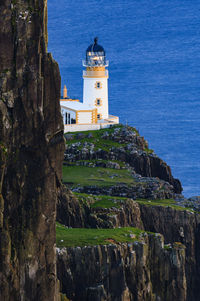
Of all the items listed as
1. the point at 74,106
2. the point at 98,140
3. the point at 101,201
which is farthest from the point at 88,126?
the point at 101,201

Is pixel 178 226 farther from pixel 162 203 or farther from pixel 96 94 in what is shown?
pixel 96 94

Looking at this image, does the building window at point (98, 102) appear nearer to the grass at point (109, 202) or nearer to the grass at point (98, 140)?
the grass at point (98, 140)

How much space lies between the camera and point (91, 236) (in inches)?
2559

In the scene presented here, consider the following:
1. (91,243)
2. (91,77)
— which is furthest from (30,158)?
(91,77)

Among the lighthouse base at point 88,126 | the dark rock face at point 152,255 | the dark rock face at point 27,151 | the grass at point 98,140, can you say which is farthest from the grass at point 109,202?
the dark rock face at point 27,151

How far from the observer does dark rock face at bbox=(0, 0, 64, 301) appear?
1626 inches

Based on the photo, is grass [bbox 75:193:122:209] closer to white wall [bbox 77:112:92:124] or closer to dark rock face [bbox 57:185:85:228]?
dark rock face [bbox 57:185:85:228]

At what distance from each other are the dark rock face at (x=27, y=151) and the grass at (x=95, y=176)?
174ft

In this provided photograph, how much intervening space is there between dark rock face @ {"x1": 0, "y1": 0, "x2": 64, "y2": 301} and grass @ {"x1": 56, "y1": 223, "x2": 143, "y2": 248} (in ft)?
56.7

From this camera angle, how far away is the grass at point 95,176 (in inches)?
3875

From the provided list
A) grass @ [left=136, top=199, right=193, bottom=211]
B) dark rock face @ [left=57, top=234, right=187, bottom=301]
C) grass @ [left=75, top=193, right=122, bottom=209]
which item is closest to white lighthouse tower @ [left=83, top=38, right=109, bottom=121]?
grass @ [left=136, top=199, right=193, bottom=211]

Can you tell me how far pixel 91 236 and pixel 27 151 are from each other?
921 inches

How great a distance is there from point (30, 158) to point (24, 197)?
1.73 metres

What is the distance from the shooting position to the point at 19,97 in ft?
137
